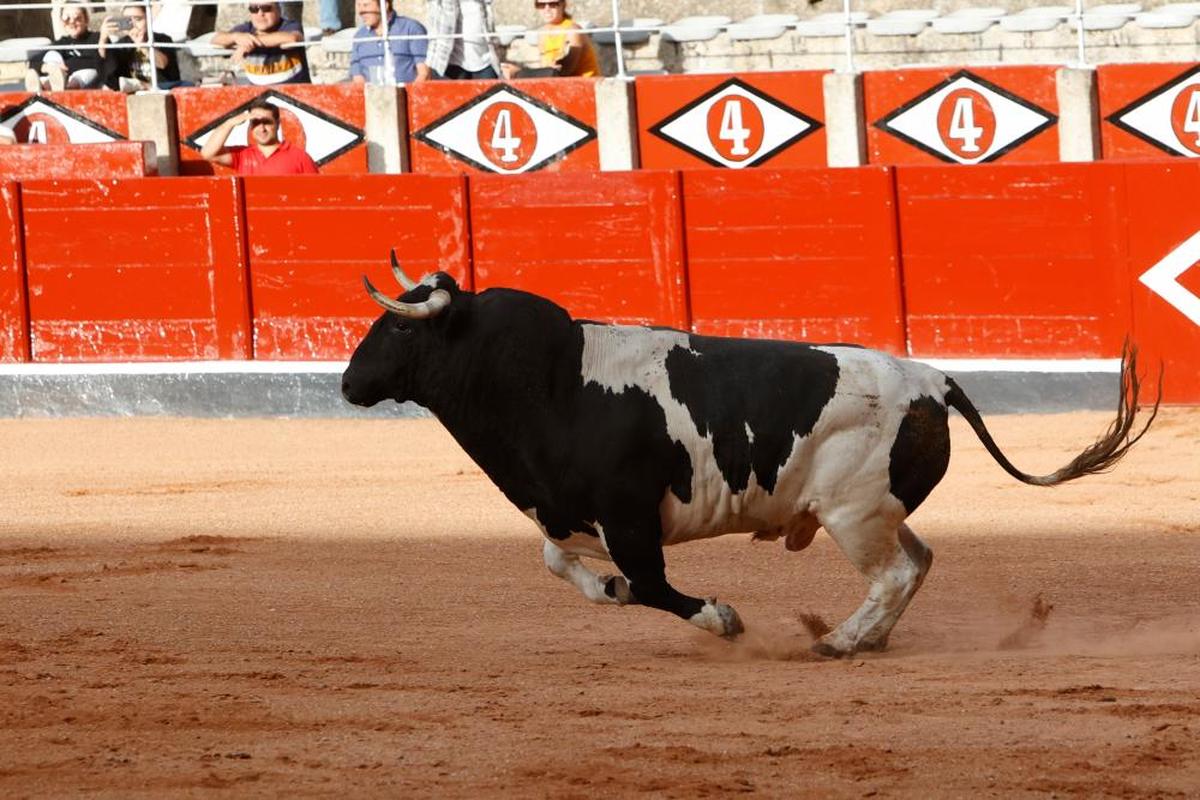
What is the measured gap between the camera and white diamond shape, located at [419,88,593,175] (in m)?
15.0

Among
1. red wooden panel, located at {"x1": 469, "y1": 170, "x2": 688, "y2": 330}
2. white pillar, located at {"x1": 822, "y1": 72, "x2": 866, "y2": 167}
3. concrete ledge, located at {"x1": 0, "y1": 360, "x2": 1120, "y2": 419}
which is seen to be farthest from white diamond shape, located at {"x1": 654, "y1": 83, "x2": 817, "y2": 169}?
concrete ledge, located at {"x1": 0, "y1": 360, "x2": 1120, "y2": 419}

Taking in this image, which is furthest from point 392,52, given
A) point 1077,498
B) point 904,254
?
point 1077,498

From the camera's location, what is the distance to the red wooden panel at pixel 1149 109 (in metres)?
Answer: 13.9

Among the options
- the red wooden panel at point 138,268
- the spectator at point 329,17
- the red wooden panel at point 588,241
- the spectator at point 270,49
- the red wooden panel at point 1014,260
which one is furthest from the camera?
the spectator at point 329,17

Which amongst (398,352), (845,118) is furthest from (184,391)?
(398,352)

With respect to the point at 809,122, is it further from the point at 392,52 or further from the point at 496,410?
the point at 496,410

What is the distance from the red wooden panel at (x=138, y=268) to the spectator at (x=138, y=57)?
7.72ft

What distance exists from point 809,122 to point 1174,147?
92.7 inches

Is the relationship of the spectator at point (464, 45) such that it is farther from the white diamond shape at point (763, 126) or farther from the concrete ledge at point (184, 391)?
the concrete ledge at point (184, 391)

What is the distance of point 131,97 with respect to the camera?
15258 mm

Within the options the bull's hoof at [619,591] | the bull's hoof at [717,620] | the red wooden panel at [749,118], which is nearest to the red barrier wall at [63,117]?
the red wooden panel at [749,118]

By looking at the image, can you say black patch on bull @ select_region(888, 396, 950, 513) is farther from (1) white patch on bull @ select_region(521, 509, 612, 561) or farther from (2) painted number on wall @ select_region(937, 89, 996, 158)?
(2) painted number on wall @ select_region(937, 89, 996, 158)

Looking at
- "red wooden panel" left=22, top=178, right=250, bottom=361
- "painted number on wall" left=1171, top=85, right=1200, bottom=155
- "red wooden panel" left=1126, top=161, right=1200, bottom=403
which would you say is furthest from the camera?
"painted number on wall" left=1171, top=85, right=1200, bottom=155

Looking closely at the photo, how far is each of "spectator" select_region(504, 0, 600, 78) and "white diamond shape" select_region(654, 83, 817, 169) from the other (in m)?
0.87
